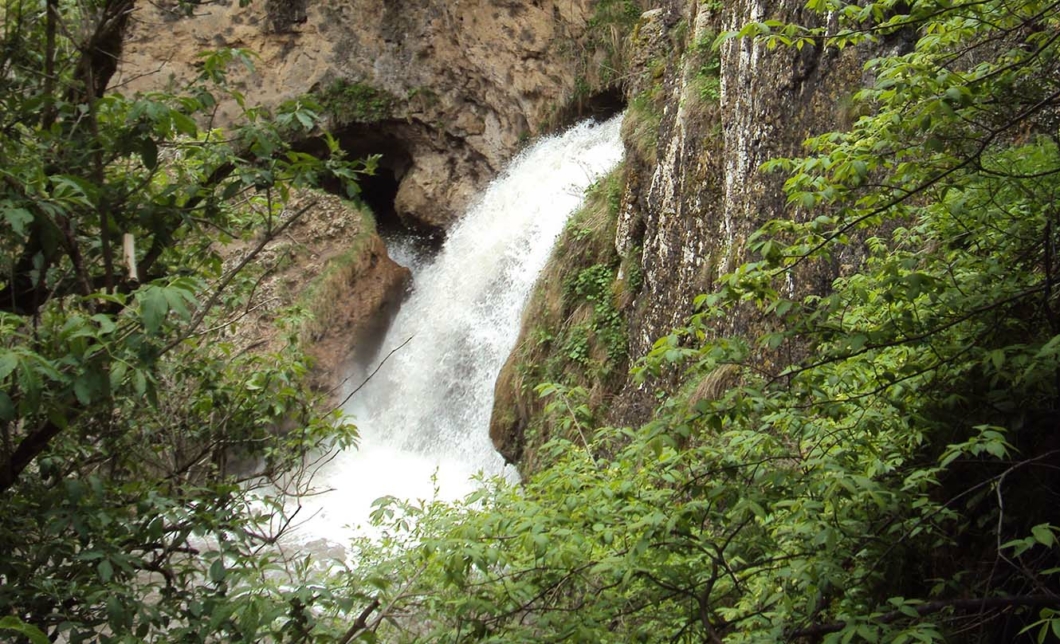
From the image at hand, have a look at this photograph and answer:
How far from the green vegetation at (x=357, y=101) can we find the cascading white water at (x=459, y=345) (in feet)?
7.97

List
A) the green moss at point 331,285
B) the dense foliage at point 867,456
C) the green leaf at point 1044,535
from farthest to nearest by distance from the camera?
the green moss at point 331,285
the dense foliage at point 867,456
the green leaf at point 1044,535

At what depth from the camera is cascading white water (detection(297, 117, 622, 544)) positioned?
11719 millimetres

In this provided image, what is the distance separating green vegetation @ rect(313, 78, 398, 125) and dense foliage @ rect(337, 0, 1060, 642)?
1336 cm

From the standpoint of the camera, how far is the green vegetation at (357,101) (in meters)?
16.2

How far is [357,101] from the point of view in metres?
16.3

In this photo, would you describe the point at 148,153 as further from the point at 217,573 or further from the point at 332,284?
the point at 332,284

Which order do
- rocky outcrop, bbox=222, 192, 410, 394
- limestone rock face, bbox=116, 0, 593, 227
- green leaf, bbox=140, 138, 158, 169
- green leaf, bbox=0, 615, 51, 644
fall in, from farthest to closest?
1. limestone rock face, bbox=116, 0, 593, 227
2. rocky outcrop, bbox=222, 192, 410, 394
3. green leaf, bbox=140, 138, 158, 169
4. green leaf, bbox=0, 615, 51, 644

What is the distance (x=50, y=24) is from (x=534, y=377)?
25.0 ft

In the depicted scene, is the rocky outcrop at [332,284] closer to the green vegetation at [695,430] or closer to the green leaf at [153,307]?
the green vegetation at [695,430]

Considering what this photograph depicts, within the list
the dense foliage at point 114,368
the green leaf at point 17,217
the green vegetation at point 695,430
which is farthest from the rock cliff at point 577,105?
the green leaf at point 17,217

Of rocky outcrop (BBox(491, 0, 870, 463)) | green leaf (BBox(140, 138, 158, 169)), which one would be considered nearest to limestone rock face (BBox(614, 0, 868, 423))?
rocky outcrop (BBox(491, 0, 870, 463))

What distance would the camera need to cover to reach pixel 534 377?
1052 cm

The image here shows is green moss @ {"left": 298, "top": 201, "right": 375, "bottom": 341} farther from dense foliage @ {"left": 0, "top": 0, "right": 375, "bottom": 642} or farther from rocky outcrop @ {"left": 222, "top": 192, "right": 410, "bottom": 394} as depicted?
dense foliage @ {"left": 0, "top": 0, "right": 375, "bottom": 642}

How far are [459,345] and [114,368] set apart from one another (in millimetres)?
10628
